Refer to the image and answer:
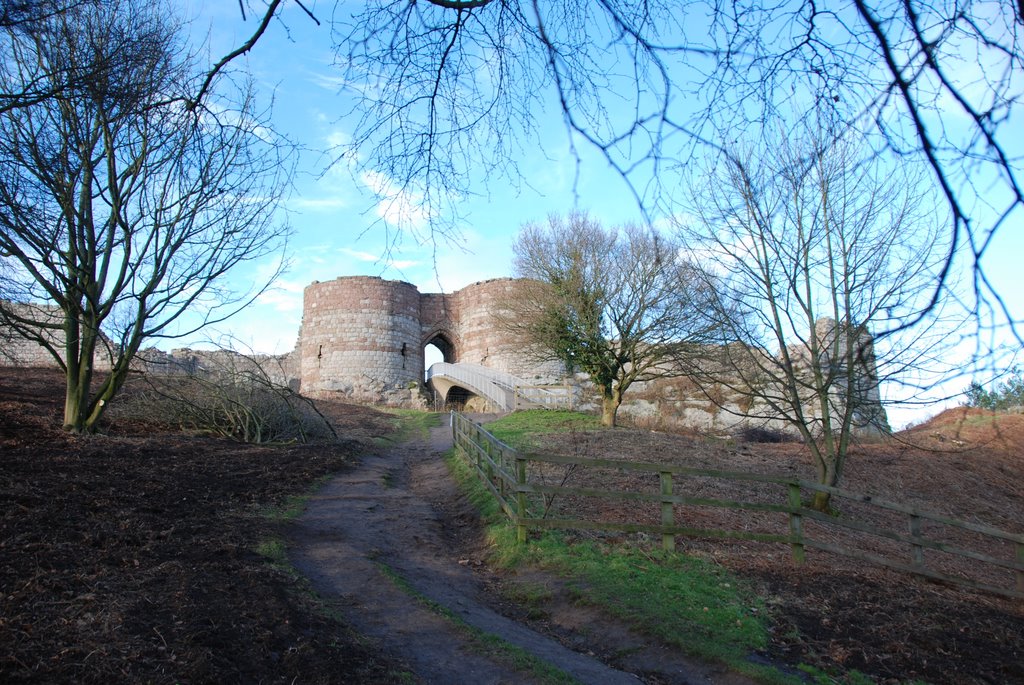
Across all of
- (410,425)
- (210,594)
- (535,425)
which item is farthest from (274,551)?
→ (410,425)

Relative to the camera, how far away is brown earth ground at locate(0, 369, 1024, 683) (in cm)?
408

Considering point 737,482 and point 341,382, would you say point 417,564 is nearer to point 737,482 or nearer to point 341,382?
point 737,482

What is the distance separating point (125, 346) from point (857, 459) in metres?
15.7

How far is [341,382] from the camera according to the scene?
3450 centimetres

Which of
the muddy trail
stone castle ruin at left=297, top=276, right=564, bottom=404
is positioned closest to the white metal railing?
stone castle ruin at left=297, top=276, right=564, bottom=404

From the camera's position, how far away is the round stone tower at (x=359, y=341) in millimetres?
34625

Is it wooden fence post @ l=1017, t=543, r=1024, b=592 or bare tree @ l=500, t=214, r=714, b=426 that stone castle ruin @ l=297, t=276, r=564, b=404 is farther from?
wooden fence post @ l=1017, t=543, r=1024, b=592

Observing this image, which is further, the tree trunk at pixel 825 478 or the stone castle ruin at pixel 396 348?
the stone castle ruin at pixel 396 348

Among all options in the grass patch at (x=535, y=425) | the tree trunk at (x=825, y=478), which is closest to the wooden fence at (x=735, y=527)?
the tree trunk at (x=825, y=478)

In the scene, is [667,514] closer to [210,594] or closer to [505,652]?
[505,652]

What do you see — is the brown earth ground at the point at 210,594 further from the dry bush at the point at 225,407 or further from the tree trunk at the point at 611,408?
the tree trunk at the point at 611,408

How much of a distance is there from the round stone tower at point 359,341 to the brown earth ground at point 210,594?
73.6ft

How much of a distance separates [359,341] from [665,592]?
2986cm

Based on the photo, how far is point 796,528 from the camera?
7.98 meters
